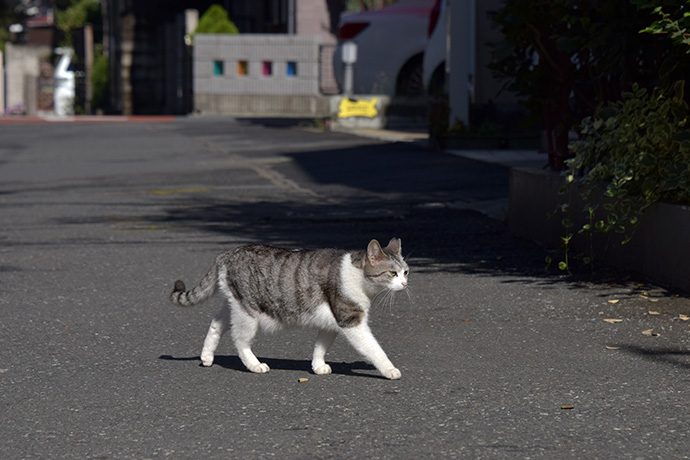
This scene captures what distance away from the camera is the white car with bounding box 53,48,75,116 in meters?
64.2

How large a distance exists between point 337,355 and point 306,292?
0.76m

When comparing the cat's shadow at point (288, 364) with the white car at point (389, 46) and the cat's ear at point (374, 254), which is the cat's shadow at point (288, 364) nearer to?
the cat's ear at point (374, 254)

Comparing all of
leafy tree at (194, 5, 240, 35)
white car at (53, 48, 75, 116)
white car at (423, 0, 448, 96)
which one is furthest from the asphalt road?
white car at (53, 48, 75, 116)

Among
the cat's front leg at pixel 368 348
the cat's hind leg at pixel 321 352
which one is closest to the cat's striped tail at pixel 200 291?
the cat's hind leg at pixel 321 352

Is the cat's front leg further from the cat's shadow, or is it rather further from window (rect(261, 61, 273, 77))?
window (rect(261, 61, 273, 77))

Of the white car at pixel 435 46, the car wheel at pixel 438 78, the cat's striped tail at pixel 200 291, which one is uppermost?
the white car at pixel 435 46

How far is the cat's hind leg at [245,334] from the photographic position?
5.78 m

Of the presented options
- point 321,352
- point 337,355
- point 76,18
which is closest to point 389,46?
point 337,355

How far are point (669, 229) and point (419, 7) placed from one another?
27.6m

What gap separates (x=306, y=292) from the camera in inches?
225

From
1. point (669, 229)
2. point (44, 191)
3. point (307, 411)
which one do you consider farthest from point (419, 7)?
point (307, 411)

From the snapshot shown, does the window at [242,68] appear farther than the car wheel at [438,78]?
Yes

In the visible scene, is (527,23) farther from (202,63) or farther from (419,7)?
(202,63)

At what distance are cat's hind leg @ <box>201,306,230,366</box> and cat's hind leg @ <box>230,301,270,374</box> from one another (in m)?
0.18
